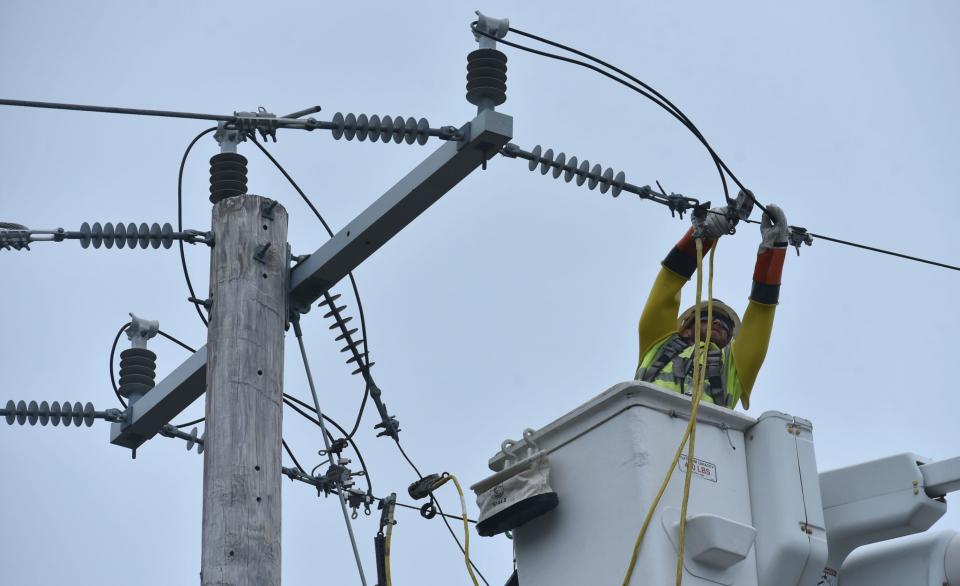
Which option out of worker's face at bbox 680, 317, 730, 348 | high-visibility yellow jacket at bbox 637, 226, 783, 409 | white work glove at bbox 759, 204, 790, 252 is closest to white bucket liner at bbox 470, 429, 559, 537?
high-visibility yellow jacket at bbox 637, 226, 783, 409

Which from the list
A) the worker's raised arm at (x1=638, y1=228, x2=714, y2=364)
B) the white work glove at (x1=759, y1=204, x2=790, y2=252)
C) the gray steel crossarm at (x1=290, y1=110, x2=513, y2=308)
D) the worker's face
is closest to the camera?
the gray steel crossarm at (x1=290, y1=110, x2=513, y2=308)

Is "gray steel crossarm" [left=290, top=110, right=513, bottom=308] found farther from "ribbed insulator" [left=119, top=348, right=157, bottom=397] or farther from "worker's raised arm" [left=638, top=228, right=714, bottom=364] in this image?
"worker's raised arm" [left=638, top=228, right=714, bottom=364]

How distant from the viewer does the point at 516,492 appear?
6250 millimetres

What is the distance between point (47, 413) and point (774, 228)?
10.7ft

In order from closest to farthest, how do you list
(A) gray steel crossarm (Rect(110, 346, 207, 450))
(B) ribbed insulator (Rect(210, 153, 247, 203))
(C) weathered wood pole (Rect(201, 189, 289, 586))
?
(C) weathered wood pole (Rect(201, 189, 289, 586)) < (A) gray steel crossarm (Rect(110, 346, 207, 450)) < (B) ribbed insulator (Rect(210, 153, 247, 203))

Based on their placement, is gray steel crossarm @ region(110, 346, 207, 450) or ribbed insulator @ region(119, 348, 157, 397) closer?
gray steel crossarm @ region(110, 346, 207, 450)

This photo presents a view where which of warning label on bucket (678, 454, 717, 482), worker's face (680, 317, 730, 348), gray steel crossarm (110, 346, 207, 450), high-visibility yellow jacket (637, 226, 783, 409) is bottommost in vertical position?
warning label on bucket (678, 454, 717, 482)

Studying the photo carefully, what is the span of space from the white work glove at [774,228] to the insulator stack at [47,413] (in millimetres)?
3046

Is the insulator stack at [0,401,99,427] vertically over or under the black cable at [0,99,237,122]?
under

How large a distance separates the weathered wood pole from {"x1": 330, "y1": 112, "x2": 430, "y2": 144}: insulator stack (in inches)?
15.3

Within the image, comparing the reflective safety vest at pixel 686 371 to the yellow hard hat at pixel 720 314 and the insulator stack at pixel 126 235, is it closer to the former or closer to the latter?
the yellow hard hat at pixel 720 314

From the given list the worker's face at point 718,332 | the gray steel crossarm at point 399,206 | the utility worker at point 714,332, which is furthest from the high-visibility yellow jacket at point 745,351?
the gray steel crossarm at point 399,206

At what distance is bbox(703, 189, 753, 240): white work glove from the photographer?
685 cm

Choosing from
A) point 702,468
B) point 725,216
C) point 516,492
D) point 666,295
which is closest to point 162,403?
point 516,492
